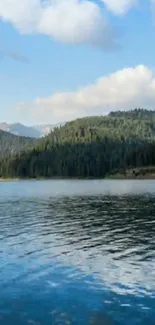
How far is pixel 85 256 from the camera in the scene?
3844 centimetres

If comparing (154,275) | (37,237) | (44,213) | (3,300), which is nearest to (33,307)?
(3,300)

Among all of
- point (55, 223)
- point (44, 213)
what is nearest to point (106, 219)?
point (55, 223)

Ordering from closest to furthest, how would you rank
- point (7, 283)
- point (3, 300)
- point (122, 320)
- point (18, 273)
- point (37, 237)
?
1. point (122, 320)
2. point (3, 300)
3. point (7, 283)
4. point (18, 273)
5. point (37, 237)

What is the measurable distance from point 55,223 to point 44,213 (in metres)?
15.2

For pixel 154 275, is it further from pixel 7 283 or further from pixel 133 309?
pixel 7 283

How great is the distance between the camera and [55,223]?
63.1m

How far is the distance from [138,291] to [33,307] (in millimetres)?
7180

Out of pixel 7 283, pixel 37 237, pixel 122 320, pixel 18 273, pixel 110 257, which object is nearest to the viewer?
pixel 122 320

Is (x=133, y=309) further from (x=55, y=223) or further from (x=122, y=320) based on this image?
(x=55, y=223)

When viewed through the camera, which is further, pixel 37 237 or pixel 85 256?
pixel 37 237

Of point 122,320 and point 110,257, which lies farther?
point 110,257

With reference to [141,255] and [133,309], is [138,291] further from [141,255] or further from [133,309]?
[141,255]

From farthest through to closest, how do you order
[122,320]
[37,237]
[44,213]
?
1. [44,213]
2. [37,237]
3. [122,320]

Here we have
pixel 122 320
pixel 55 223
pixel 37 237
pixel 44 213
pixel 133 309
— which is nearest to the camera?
pixel 122 320
